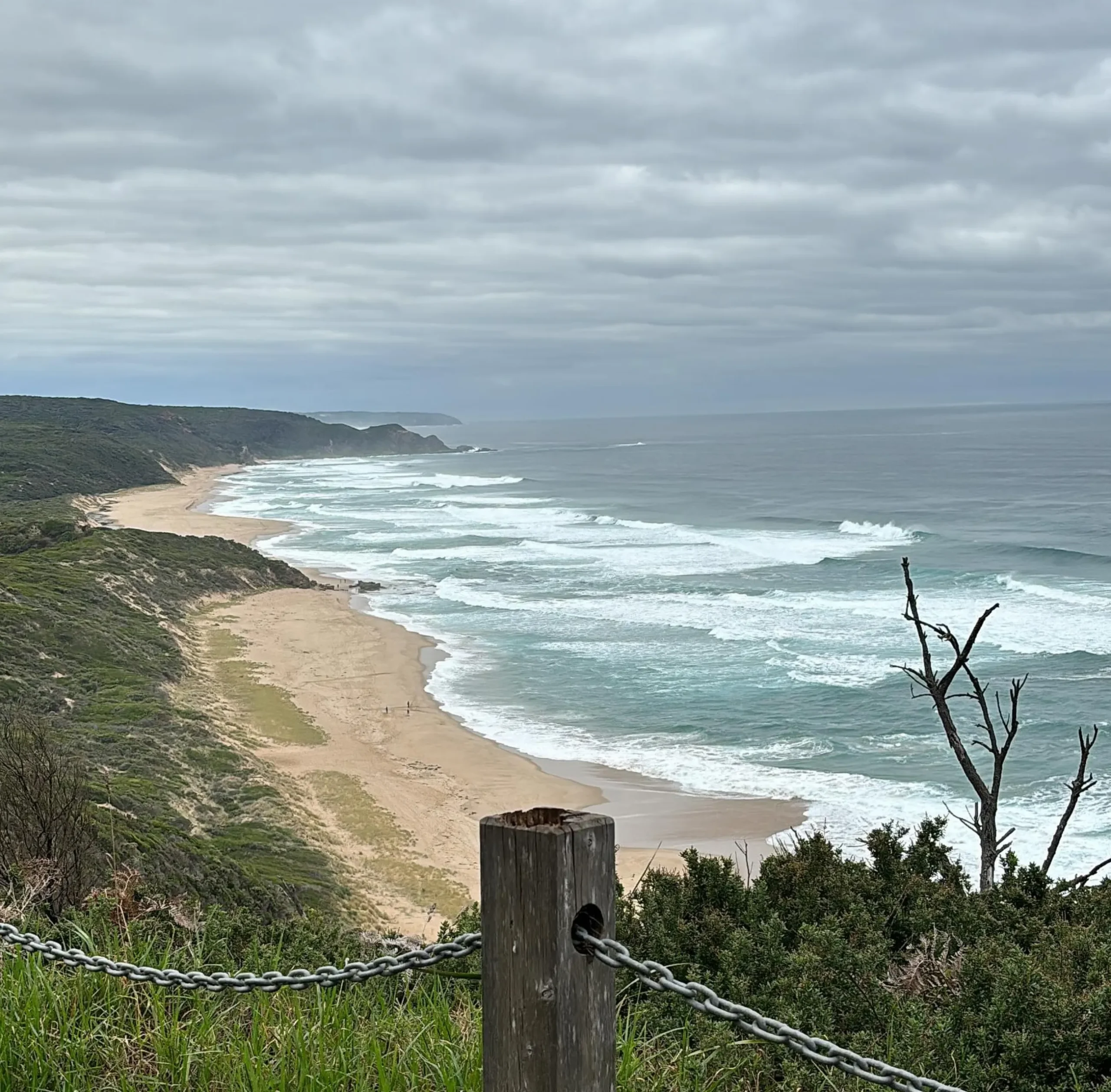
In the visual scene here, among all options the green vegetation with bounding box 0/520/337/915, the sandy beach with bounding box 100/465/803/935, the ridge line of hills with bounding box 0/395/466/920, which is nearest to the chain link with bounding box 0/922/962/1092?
the ridge line of hills with bounding box 0/395/466/920

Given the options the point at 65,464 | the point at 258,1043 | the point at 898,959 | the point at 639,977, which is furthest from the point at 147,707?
the point at 65,464

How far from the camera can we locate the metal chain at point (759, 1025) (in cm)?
212

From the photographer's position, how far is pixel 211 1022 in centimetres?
332

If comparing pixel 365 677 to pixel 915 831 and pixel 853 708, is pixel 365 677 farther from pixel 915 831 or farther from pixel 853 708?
pixel 915 831

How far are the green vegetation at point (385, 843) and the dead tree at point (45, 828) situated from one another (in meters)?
5.56

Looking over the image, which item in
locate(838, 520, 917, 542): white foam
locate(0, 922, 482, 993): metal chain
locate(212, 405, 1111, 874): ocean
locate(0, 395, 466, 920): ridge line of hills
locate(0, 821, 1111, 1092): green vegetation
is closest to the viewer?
locate(0, 922, 482, 993): metal chain

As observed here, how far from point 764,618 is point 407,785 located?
1549cm

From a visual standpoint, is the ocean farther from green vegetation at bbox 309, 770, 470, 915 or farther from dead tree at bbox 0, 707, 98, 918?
dead tree at bbox 0, 707, 98, 918

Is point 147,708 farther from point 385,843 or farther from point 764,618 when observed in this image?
point 764,618

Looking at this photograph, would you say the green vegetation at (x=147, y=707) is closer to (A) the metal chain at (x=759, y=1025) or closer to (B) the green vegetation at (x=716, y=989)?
(B) the green vegetation at (x=716, y=989)

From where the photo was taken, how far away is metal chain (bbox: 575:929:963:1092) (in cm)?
212

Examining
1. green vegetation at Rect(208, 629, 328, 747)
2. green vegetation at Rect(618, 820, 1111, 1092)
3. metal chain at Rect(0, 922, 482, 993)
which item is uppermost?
metal chain at Rect(0, 922, 482, 993)

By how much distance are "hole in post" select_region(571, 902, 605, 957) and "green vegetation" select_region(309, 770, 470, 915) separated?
42.4 ft

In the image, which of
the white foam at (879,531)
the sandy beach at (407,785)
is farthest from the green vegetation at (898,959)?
the white foam at (879,531)
